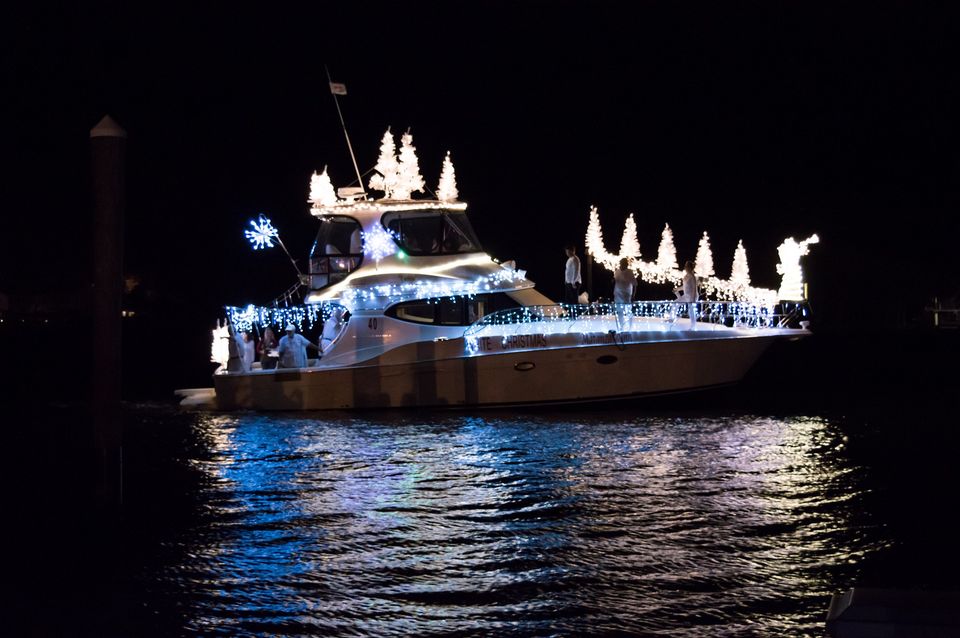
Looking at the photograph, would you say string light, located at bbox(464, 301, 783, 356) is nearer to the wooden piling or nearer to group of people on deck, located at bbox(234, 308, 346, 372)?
group of people on deck, located at bbox(234, 308, 346, 372)

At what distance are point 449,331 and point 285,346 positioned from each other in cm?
363

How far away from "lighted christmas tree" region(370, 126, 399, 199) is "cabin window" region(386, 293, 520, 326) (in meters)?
3.07

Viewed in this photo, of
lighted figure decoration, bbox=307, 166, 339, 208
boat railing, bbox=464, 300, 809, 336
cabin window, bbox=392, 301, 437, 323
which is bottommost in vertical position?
boat railing, bbox=464, 300, 809, 336

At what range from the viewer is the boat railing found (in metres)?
21.8

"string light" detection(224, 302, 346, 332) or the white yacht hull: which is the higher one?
"string light" detection(224, 302, 346, 332)

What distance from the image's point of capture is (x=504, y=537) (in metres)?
11.4

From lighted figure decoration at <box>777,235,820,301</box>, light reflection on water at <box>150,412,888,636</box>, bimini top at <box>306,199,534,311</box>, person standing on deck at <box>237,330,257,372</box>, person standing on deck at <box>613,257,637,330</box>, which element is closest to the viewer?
light reflection on water at <box>150,412,888,636</box>

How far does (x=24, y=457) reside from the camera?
18.0 metres

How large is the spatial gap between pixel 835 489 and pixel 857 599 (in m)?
8.14

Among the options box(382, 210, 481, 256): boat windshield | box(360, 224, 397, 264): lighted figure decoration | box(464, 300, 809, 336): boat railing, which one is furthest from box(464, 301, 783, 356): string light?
Answer: box(360, 224, 397, 264): lighted figure decoration

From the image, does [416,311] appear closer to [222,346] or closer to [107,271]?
[222,346]

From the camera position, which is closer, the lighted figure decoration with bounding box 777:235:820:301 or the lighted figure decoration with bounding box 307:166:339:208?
the lighted figure decoration with bounding box 307:166:339:208

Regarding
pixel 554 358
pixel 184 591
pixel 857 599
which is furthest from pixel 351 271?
pixel 857 599

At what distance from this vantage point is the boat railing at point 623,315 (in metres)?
21.8
